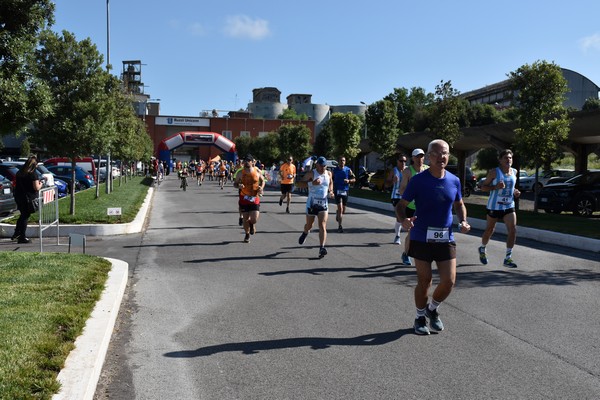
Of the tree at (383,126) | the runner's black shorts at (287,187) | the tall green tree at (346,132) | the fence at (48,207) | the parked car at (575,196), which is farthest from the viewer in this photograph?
the tall green tree at (346,132)

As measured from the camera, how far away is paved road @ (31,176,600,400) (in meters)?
4.71

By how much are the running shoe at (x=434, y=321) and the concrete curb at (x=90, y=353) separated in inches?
123

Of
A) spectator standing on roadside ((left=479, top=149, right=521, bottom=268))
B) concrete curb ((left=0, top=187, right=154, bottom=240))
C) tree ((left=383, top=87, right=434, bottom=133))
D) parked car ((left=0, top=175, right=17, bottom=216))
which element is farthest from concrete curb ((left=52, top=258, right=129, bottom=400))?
tree ((left=383, top=87, right=434, bottom=133))

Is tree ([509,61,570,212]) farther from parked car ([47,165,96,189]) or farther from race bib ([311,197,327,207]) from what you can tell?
parked car ([47,165,96,189])

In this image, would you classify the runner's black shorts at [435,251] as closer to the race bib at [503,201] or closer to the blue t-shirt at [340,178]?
the race bib at [503,201]

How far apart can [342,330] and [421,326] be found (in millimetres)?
779

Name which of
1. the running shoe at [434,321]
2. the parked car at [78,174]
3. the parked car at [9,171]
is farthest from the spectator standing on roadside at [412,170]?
the parked car at [78,174]

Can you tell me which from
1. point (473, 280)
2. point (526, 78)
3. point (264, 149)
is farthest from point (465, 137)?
point (264, 149)

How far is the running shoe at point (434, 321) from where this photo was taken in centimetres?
615

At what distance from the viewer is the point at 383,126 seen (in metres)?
36.7

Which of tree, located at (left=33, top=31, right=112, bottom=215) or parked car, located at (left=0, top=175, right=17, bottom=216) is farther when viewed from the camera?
parked car, located at (left=0, top=175, right=17, bottom=216)

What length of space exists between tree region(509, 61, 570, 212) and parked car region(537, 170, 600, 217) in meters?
2.76

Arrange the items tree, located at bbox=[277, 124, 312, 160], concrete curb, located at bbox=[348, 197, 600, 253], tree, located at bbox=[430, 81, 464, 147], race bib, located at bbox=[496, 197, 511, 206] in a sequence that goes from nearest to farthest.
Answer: race bib, located at bbox=[496, 197, 511, 206], concrete curb, located at bbox=[348, 197, 600, 253], tree, located at bbox=[430, 81, 464, 147], tree, located at bbox=[277, 124, 312, 160]

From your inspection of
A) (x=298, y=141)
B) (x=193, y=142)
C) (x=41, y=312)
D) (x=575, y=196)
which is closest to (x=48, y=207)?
(x=41, y=312)
